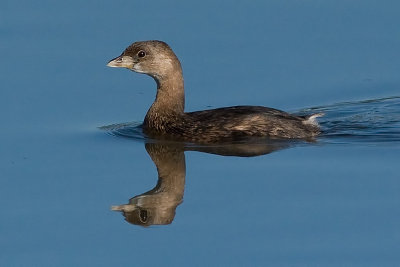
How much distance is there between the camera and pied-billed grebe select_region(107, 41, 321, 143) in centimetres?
1540

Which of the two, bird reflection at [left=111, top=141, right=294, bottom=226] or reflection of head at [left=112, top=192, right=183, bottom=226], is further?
bird reflection at [left=111, top=141, right=294, bottom=226]

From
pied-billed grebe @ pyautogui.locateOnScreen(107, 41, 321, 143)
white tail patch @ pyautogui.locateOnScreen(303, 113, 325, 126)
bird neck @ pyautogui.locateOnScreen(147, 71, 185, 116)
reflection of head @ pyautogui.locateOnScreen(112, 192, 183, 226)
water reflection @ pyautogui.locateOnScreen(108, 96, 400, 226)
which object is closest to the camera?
reflection of head @ pyautogui.locateOnScreen(112, 192, 183, 226)

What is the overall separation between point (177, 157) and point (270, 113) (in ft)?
4.18

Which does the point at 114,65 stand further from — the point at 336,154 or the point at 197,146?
the point at 336,154

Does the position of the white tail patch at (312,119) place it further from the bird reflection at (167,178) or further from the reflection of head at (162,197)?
Result: the reflection of head at (162,197)

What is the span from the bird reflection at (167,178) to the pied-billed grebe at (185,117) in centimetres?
18

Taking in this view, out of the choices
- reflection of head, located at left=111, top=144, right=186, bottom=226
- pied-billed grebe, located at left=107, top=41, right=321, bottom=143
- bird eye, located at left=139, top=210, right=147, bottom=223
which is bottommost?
bird eye, located at left=139, top=210, right=147, bottom=223

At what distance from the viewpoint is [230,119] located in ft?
50.5

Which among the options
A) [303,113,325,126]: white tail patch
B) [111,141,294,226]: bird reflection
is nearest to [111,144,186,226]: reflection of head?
[111,141,294,226]: bird reflection

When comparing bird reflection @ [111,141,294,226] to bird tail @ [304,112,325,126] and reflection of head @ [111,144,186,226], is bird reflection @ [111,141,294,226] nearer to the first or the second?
reflection of head @ [111,144,186,226]

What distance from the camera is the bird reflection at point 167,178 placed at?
12.9 metres

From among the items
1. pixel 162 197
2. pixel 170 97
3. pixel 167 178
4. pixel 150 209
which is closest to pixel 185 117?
pixel 170 97

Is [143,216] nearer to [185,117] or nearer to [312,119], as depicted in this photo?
A: [185,117]

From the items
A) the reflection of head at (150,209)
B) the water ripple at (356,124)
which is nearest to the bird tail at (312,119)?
the water ripple at (356,124)
